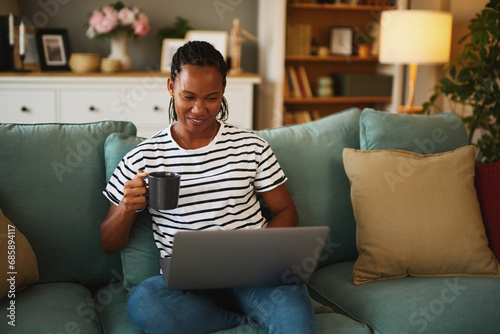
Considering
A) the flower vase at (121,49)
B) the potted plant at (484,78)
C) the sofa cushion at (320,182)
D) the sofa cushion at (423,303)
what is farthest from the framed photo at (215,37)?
the sofa cushion at (423,303)

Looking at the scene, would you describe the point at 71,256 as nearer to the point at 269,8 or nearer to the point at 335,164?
A: the point at 335,164

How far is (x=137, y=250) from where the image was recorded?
1.58 meters

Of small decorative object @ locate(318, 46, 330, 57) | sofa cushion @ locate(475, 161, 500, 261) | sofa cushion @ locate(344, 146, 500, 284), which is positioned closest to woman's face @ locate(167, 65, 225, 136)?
sofa cushion @ locate(344, 146, 500, 284)

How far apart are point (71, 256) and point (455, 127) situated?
1.43 metres

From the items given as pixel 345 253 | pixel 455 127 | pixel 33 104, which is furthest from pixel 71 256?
pixel 33 104

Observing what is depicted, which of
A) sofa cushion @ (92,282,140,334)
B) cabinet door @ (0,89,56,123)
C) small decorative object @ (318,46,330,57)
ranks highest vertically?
small decorative object @ (318,46,330,57)

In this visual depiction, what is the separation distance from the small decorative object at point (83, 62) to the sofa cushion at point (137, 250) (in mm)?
2005

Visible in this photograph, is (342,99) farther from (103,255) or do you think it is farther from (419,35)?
(103,255)

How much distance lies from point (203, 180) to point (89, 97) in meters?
2.12

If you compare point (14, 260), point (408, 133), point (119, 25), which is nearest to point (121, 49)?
point (119, 25)

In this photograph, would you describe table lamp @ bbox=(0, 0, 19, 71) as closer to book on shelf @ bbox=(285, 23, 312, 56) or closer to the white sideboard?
the white sideboard

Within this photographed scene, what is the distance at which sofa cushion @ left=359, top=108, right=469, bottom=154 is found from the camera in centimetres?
189

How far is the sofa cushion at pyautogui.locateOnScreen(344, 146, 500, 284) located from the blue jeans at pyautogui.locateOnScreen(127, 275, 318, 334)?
358mm

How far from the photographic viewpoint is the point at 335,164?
6.10 ft
